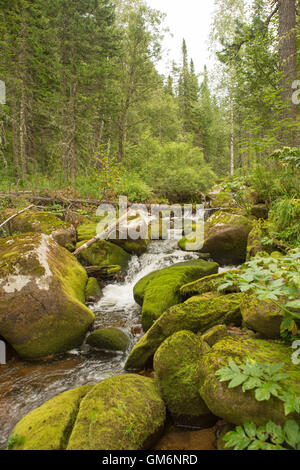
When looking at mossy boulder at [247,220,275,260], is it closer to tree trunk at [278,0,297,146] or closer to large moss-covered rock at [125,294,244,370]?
large moss-covered rock at [125,294,244,370]

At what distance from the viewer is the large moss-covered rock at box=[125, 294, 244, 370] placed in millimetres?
3172

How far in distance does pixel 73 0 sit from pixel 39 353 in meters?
16.5

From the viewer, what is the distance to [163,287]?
4.69 metres

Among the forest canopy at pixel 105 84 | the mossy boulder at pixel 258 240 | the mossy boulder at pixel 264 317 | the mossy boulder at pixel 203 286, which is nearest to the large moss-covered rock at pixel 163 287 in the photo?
the mossy boulder at pixel 203 286

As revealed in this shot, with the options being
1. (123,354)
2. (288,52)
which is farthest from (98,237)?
(288,52)

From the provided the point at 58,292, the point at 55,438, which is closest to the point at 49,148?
the point at 58,292

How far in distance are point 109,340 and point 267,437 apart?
9.23 ft

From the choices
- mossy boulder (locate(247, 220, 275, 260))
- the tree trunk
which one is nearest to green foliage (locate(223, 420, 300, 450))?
Result: mossy boulder (locate(247, 220, 275, 260))

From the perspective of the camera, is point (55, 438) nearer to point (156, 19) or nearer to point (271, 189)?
point (271, 189)

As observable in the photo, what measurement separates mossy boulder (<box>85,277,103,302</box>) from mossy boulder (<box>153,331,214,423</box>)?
126 inches

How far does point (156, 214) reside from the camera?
468 inches

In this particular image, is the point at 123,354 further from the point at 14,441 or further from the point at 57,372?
the point at 14,441

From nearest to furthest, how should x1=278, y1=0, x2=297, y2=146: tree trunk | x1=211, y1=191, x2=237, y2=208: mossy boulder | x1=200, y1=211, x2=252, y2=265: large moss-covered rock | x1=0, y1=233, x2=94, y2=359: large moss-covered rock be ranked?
1. x1=0, y1=233, x2=94, y2=359: large moss-covered rock
2. x1=200, y1=211, x2=252, y2=265: large moss-covered rock
3. x1=278, y1=0, x2=297, y2=146: tree trunk
4. x1=211, y1=191, x2=237, y2=208: mossy boulder

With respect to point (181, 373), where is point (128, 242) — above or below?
above
